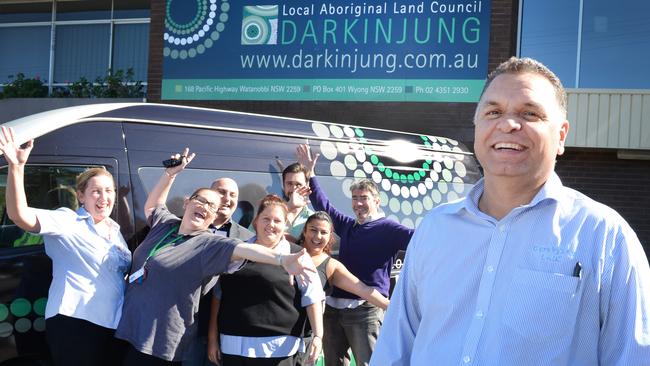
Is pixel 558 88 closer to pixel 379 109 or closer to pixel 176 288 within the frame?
pixel 176 288

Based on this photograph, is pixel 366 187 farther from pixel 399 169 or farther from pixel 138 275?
pixel 138 275

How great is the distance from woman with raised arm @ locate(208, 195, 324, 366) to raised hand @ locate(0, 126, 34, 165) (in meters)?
1.29

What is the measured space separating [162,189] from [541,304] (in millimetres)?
3104

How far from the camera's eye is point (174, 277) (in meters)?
4.22

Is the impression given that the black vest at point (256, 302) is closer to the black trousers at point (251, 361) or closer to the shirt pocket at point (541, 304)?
the black trousers at point (251, 361)

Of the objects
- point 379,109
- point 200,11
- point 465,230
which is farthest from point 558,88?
point 200,11

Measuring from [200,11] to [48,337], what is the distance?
844 centimetres

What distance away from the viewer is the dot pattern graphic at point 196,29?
11789 millimetres

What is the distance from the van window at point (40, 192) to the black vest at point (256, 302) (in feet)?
3.40

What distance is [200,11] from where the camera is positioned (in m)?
11.9

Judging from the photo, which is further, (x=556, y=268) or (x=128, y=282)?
(x=128, y=282)

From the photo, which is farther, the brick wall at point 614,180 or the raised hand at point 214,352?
the brick wall at point 614,180

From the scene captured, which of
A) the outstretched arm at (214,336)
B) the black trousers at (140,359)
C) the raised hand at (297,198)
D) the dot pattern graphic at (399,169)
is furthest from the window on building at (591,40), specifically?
the black trousers at (140,359)

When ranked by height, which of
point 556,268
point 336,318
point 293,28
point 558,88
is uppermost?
point 293,28
